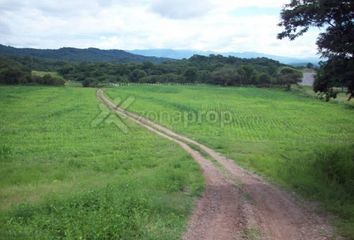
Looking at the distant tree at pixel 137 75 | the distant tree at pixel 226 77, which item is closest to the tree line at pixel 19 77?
the distant tree at pixel 137 75

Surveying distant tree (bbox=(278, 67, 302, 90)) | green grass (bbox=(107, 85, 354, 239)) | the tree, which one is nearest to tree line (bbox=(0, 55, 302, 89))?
distant tree (bbox=(278, 67, 302, 90))

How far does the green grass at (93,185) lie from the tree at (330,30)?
6422 mm

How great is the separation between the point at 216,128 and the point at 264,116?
13.5 meters

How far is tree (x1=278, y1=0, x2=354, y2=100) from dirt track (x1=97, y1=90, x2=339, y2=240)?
185 inches

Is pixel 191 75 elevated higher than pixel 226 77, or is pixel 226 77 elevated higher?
pixel 226 77

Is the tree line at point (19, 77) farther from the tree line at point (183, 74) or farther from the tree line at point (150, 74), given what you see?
the tree line at point (183, 74)

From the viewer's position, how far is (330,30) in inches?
635

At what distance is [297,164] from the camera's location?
18812 mm

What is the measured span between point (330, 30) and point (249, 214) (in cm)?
853

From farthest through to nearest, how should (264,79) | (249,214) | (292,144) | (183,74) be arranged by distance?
(183,74), (264,79), (292,144), (249,214)

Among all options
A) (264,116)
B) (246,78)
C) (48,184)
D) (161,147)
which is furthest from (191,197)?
(246,78)

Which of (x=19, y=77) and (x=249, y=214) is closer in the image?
(x=249, y=214)

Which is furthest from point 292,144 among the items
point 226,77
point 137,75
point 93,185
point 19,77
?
point 137,75

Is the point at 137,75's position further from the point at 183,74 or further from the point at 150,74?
the point at 183,74
